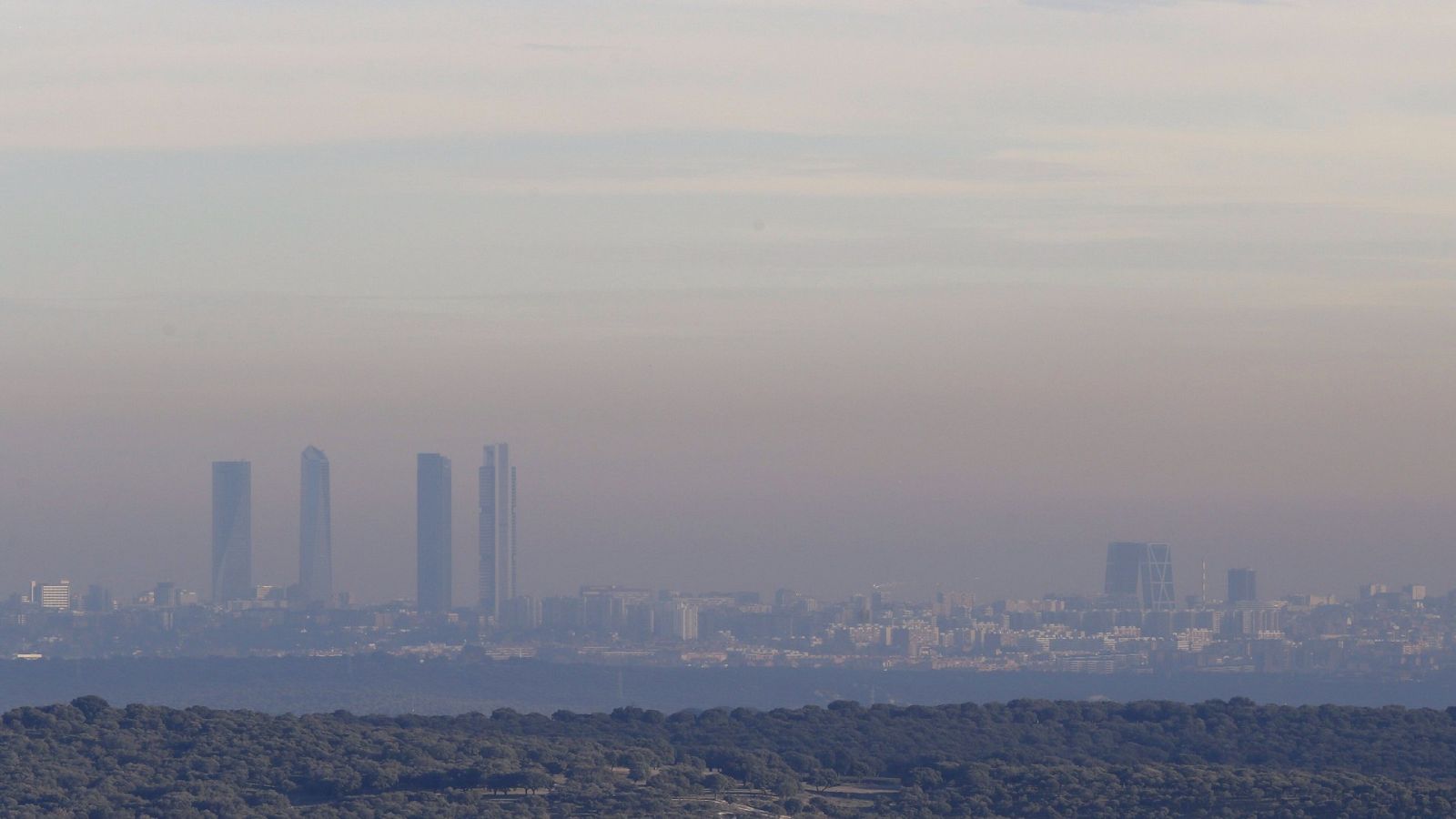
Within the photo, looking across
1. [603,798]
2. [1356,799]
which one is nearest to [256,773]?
[603,798]

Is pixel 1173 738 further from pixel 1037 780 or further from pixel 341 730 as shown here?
pixel 341 730

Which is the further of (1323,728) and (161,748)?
(1323,728)

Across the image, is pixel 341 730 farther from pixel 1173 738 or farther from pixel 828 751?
pixel 1173 738

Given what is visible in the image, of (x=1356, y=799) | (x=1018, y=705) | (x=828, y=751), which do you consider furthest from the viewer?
(x=1018, y=705)

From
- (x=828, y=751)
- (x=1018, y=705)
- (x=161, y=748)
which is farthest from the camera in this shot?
(x=1018, y=705)

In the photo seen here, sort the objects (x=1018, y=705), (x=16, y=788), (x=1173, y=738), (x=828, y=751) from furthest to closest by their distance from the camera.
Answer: (x=1018, y=705)
(x=1173, y=738)
(x=828, y=751)
(x=16, y=788)

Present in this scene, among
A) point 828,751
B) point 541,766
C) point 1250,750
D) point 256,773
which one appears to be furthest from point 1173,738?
point 256,773
